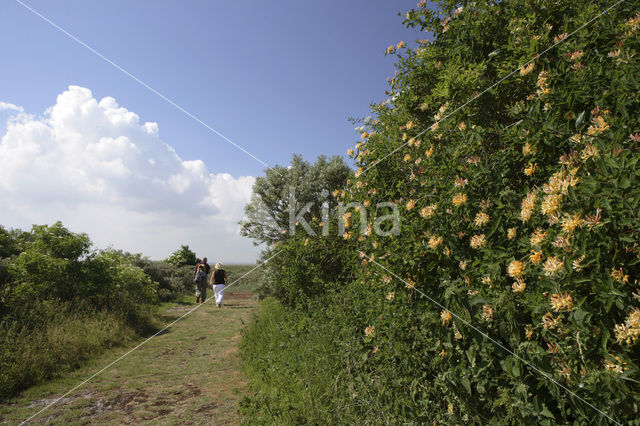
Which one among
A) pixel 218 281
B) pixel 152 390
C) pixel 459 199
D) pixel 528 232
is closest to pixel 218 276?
pixel 218 281

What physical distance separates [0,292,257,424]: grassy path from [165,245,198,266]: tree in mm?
14759

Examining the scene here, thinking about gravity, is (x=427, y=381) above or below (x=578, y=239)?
below

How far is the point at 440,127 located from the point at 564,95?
120 cm

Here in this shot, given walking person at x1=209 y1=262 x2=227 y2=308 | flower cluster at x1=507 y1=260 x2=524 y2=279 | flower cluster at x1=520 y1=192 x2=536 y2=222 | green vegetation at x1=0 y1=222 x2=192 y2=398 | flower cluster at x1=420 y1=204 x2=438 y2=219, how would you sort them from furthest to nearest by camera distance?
walking person at x1=209 y1=262 x2=227 y2=308 < green vegetation at x1=0 y1=222 x2=192 y2=398 < flower cluster at x1=420 y1=204 x2=438 y2=219 < flower cluster at x1=520 y1=192 x2=536 y2=222 < flower cluster at x1=507 y1=260 x2=524 y2=279

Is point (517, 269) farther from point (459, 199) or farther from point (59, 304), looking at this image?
point (59, 304)

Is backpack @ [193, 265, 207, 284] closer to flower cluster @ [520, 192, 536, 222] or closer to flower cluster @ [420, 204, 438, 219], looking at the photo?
flower cluster @ [420, 204, 438, 219]

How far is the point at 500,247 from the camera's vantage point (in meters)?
2.20

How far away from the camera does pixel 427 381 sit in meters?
2.66

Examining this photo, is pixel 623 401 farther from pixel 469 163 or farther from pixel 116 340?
pixel 116 340

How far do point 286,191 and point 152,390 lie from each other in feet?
33.0

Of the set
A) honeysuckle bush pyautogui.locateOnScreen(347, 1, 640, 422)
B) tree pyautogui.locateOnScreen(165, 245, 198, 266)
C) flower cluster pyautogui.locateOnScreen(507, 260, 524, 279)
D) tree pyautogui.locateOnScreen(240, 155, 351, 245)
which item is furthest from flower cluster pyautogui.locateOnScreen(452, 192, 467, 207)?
tree pyautogui.locateOnScreen(165, 245, 198, 266)

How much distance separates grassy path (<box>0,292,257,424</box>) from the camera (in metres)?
3.72

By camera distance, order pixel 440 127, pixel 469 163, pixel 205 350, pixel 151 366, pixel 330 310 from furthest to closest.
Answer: pixel 205 350 → pixel 151 366 → pixel 330 310 → pixel 440 127 → pixel 469 163

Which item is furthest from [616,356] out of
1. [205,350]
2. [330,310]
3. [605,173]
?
[205,350]
